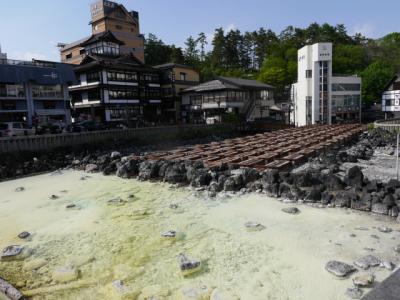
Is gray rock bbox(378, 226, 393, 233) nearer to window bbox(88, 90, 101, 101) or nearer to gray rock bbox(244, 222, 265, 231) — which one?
gray rock bbox(244, 222, 265, 231)

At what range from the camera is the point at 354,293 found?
6.41 metres

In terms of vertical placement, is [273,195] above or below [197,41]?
below

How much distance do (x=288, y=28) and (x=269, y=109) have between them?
1407 inches

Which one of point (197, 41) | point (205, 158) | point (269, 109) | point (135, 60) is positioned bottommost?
point (205, 158)

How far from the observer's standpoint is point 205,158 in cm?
1948

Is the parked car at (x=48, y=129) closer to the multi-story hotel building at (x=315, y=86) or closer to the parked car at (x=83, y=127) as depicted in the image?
the parked car at (x=83, y=127)

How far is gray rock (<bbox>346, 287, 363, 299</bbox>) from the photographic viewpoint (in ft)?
20.7

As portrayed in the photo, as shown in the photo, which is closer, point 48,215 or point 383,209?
point 383,209

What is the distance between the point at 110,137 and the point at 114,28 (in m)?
32.8

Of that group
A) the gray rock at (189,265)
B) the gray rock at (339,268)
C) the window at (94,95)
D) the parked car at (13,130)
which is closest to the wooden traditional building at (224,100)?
the window at (94,95)

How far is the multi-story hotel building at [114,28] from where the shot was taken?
53338 mm

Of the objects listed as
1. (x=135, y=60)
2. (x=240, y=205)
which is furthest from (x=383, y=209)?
(x=135, y=60)

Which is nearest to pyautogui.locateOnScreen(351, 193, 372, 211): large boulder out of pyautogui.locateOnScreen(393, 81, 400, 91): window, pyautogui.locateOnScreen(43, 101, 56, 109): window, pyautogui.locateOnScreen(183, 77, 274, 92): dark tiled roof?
pyautogui.locateOnScreen(183, 77, 274, 92): dark tiled roof

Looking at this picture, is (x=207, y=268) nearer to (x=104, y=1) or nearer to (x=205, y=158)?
Result: (x=205, y=158)
